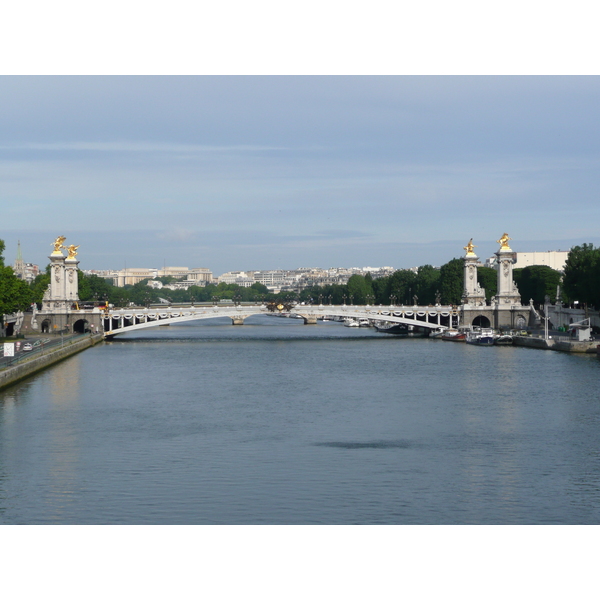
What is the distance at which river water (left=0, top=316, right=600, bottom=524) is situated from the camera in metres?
13.8

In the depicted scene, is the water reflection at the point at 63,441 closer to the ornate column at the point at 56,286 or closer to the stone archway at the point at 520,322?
the ornate column at the point at 56,286

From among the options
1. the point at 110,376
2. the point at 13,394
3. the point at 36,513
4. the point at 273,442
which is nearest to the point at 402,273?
the point at 110,376

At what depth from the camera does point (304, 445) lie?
61.4 ft

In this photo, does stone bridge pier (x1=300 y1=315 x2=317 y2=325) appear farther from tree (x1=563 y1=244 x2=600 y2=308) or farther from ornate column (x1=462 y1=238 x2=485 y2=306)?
tree (x1=563 y1=244 x2=600 y2=308)

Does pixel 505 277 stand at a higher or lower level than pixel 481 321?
higher

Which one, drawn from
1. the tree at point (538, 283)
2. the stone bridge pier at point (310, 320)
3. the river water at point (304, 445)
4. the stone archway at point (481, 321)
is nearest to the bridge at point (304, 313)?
the stone archway at point (481, 321)

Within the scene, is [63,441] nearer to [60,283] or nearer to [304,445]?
[304,445]

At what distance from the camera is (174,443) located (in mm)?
18906

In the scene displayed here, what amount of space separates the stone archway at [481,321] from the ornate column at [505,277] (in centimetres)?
246

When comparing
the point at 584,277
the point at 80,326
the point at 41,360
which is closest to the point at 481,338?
the point at 584,277

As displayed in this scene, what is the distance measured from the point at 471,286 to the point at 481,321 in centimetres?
244

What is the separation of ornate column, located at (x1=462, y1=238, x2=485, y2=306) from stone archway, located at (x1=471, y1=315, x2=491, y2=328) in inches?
45.0

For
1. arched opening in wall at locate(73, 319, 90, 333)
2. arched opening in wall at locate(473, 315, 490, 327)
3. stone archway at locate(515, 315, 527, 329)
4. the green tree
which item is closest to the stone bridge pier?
the green tree

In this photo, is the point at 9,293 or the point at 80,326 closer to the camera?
the point at 9,293
